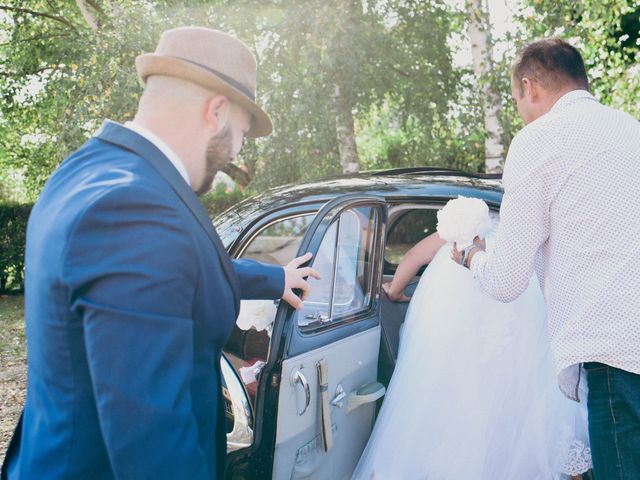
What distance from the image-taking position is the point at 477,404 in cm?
311

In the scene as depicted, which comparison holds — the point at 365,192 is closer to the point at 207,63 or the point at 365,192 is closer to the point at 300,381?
the point at 300,381

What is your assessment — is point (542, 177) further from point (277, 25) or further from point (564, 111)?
point (277, 25)

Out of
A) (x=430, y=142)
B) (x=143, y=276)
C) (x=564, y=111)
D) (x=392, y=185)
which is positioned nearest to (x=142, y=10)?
(x=430, y=142)

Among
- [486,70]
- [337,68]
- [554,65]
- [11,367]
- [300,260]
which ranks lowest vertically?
[11,367]

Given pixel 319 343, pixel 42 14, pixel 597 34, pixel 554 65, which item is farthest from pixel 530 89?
pixel 42 14

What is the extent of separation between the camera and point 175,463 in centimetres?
128

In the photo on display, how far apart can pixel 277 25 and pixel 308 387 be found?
7.92 meters

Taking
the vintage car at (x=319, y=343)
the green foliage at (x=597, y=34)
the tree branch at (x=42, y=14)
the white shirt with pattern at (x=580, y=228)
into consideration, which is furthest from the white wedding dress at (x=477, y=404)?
Answer: the tree branch at (x=42, y=14)

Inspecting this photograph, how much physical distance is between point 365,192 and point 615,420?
1.86m

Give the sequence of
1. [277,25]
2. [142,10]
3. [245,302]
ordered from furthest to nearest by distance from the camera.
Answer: [142,10] < [277,25] < [245,302]

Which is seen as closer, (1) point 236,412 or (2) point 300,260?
(2) point 300,260

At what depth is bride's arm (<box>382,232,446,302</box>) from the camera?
3.82 meters

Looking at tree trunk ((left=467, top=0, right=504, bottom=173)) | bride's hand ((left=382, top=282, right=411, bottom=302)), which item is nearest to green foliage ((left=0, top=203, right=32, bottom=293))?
tree trunk ((left=467, top=0, right=504, bottom=173))

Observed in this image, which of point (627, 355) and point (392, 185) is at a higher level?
point (392, 185)
